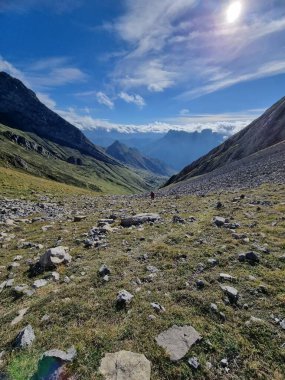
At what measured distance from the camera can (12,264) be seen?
13828mm

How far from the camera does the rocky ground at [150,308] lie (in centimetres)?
714

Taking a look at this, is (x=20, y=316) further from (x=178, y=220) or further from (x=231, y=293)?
(x=178, y=220)

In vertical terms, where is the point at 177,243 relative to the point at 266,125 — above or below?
below

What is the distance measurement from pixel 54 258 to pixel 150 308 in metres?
5.71

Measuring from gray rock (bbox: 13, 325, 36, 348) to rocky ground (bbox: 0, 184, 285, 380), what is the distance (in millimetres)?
26

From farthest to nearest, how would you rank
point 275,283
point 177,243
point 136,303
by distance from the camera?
point 177,243 < point 275,283 < point 136,303

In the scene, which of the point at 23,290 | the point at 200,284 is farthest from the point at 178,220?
the point at 23,290

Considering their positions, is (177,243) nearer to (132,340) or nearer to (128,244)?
(128,244)

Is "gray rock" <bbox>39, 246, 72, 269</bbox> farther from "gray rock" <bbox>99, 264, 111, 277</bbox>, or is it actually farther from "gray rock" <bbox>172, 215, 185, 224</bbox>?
"gray rock" <bbox>172, 215, 185, 224</bbox>

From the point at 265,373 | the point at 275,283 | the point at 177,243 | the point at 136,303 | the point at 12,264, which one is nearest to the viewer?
the point at 265,373

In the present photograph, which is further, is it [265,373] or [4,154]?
[4,154]

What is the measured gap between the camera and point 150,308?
9109 millimetres

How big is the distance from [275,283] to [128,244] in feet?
24.8

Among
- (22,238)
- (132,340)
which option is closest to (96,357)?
(132,340)
